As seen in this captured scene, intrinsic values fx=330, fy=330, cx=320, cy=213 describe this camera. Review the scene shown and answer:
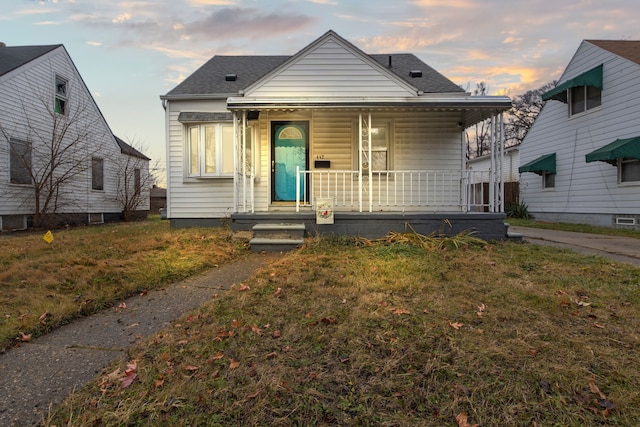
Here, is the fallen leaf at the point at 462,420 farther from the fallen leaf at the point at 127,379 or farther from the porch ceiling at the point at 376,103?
the porch ceiling at the point at 376,103

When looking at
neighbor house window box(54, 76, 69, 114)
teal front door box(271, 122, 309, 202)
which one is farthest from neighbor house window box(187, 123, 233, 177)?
neighbor house window box(54, 76, 69, 114)

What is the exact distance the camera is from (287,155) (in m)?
8.73

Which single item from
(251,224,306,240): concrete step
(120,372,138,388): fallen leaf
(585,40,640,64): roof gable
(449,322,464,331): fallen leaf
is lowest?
(120,372,138,388): fallen leaf

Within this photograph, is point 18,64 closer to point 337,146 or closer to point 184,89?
point 184,89

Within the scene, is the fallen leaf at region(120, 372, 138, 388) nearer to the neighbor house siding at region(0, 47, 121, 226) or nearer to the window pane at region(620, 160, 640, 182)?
the neighbor house siding at region(0, 47, 121, 226)

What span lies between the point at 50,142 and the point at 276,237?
11079mm

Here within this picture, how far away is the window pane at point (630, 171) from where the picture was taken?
9.97 m

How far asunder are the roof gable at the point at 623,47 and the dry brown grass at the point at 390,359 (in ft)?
34.6

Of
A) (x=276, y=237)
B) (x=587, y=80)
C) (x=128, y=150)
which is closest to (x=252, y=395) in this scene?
(x=276, y=237)

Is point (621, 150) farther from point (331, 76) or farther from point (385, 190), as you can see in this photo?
point (331, 76)

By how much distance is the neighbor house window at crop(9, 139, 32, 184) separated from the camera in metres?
10.9

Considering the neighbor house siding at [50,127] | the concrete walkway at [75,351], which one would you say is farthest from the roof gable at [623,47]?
the neighbor house siding at [50,127]

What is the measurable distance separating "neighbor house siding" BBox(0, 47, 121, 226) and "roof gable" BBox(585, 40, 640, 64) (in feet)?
64.0

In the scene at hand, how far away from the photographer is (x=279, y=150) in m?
8.73
